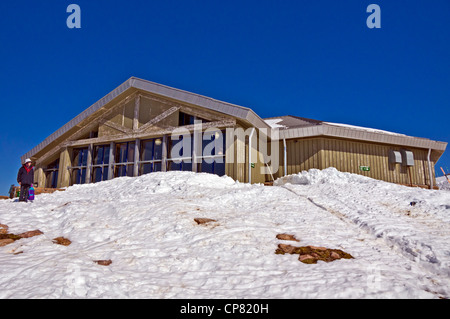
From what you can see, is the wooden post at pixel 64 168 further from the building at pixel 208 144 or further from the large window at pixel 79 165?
the large window at pixel 79 165

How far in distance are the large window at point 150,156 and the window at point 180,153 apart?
74 centimetres

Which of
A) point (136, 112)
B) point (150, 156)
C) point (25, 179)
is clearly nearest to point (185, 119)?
point (150, 156)

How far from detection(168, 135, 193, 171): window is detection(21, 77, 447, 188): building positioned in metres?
0.05

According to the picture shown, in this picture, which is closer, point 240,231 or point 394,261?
point 394,261

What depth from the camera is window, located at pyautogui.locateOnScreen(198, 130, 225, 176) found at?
14.9 m

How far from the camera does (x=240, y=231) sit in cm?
627

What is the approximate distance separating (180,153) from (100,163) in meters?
5.78

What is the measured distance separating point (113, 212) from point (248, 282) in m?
4.95

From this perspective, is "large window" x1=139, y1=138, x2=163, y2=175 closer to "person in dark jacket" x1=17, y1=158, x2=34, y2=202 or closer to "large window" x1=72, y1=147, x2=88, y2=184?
"large window" x1=72, y1=147, x2=88, y2=184

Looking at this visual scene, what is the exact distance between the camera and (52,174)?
21.2m

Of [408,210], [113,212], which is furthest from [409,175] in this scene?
[113,212]

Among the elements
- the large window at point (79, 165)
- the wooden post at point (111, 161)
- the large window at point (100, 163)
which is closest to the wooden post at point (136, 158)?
the wooden post at point (111, 161)
